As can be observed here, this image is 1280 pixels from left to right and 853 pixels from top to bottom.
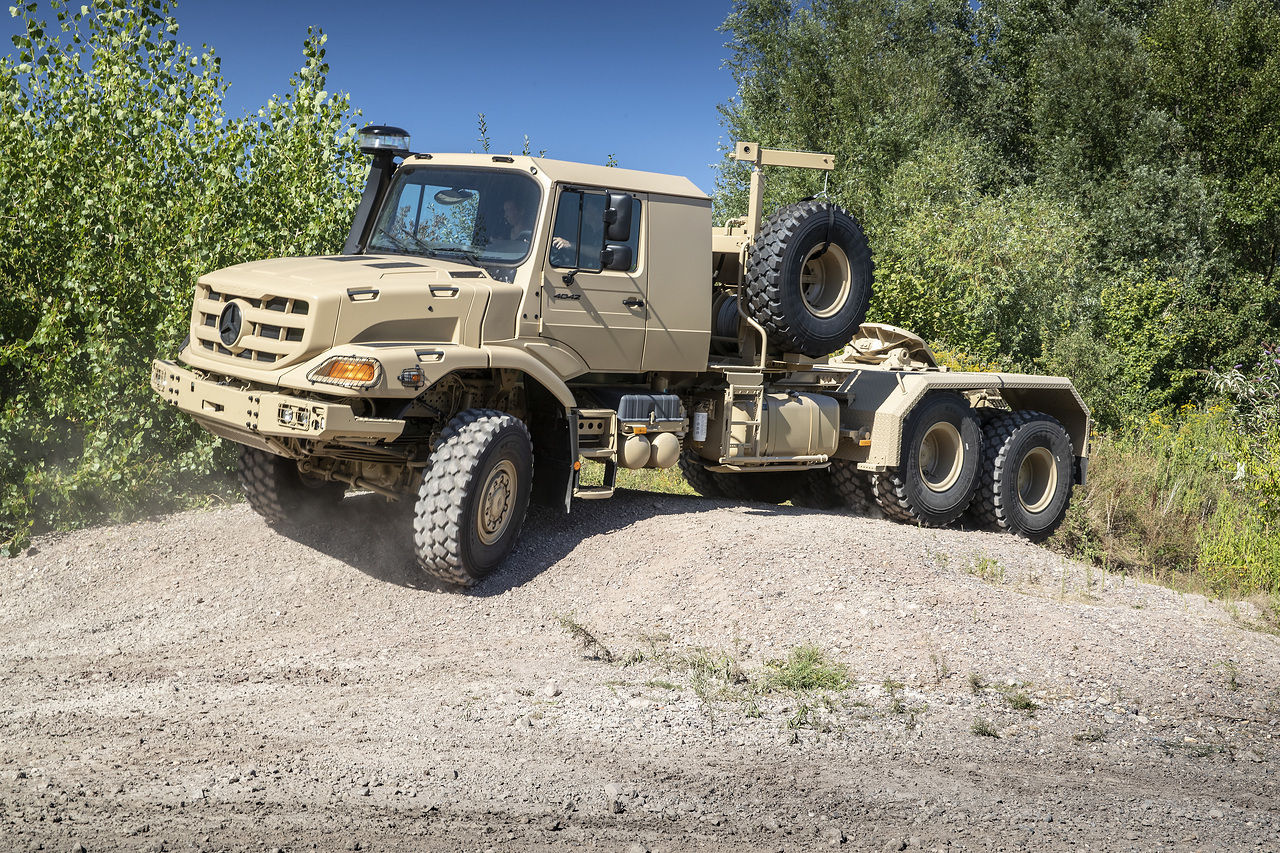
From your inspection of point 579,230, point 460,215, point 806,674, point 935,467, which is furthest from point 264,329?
point 935,467

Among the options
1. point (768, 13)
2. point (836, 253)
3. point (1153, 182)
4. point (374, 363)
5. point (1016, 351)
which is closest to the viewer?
point (374, 363)

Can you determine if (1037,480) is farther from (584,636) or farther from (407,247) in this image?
(407,247)

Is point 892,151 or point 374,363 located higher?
point 892,151

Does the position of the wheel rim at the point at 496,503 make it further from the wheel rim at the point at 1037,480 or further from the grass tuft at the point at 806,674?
the wheel rim at the point at 1037,480

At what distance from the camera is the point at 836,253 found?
943 centimetres

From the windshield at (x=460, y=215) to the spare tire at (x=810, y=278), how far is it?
223 centimetres

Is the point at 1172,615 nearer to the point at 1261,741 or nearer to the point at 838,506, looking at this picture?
the point at 1261,741

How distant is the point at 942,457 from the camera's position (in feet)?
34.4

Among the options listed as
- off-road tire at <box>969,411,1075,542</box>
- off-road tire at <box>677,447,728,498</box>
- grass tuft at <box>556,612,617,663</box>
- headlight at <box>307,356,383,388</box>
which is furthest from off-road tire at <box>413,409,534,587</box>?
off-road tire at <box>969,411,1075,542</box>

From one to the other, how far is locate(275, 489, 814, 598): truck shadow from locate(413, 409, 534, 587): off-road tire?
292 mm

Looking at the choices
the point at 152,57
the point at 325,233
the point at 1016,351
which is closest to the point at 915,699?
the point at 325,233

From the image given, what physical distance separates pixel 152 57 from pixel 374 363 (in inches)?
195

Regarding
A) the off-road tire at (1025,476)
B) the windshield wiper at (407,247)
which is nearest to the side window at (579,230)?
the windshield wiper at (407,247)

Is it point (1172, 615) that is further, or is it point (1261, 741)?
point (1172, 615)
